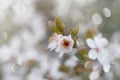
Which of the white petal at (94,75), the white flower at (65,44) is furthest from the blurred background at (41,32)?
the white flower at (65,44)

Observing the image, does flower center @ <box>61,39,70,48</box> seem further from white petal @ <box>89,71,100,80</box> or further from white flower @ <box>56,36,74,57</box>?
white petal @ <box>89,71,100,80</box>

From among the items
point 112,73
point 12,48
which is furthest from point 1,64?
point 112,73

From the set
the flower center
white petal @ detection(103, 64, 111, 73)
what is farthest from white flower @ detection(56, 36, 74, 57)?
white petal @ detection(103, 64, 111, 73)

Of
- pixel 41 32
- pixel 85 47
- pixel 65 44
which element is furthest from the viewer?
pixel 41 32

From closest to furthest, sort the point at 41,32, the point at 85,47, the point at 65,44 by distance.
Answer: the point at 65,44 → the point at 85,47 → the point at 41,32

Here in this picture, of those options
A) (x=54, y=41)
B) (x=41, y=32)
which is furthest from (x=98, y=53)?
(x=41, y=32)

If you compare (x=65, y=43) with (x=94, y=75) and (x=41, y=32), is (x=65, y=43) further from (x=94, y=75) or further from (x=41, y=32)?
(x=41, y=32)

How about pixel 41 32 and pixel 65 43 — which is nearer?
pixel 65 43

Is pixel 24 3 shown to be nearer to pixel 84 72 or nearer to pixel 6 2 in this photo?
pixel 6 2
